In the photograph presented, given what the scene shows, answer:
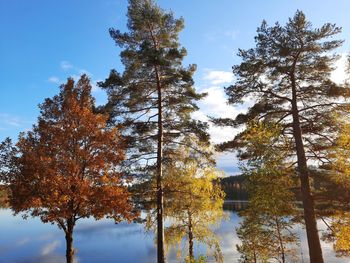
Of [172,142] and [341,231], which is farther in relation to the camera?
[172,142]

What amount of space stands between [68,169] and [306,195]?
11.6m

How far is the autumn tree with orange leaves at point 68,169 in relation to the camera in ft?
49.3

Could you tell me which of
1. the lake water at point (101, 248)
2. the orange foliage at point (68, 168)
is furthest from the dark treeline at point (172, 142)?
the lake water at point (101, 248)

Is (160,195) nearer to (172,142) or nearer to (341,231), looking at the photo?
(172,142)

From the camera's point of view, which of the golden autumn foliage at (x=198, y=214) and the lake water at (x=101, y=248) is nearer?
the golden autumn foliage at (x=198, y=214)

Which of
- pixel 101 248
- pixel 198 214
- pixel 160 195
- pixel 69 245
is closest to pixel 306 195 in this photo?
pixel 160 195

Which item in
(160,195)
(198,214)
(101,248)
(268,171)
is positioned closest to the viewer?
(268,171)

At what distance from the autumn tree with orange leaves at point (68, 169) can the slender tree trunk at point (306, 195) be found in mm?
8712

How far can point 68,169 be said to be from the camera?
15.6 meters

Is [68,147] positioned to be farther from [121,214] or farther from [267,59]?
[267,59]

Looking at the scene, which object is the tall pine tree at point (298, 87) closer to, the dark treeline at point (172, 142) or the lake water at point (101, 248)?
the dark treeline at point (172, 142)

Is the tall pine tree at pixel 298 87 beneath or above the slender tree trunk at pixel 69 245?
above

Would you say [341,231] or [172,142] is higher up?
[172,142]

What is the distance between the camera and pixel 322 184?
1773 centimetres
